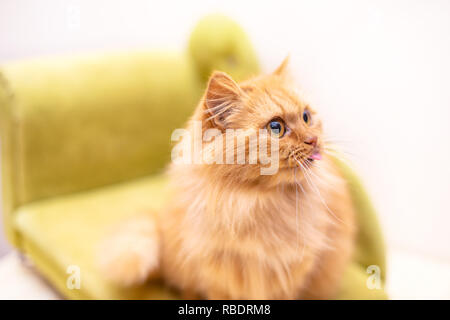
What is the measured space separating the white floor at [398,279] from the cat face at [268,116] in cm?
77

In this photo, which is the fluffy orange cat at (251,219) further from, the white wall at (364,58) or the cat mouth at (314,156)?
the white wall at (364,58)

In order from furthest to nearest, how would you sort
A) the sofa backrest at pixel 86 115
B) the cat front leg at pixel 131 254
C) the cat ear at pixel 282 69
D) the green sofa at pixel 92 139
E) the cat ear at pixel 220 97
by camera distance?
1. the sofa backrest at pixel 86 115
2. the green sofa at pixel 92 139
3. the cat front leg at pixel 131 254
4. the cat ear at pixel 282 69
5. the cat ear at pixel 220 97

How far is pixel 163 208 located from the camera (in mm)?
1101

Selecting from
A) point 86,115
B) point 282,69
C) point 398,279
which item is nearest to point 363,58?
point 282,69

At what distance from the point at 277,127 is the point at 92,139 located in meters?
0.90

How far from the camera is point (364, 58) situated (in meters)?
1.12

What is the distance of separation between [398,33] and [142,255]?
0.92 meters

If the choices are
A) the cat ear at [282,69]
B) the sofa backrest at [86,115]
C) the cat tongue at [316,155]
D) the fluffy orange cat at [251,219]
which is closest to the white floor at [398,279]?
the sofa backrest at [86,115]

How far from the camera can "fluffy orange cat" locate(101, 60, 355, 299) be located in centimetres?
75

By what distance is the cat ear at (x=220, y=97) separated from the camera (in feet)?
2.32

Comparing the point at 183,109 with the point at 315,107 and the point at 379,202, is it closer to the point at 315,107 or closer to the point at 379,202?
the point at 315,107

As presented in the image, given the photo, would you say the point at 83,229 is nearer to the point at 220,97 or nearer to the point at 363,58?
the point at 220,97
